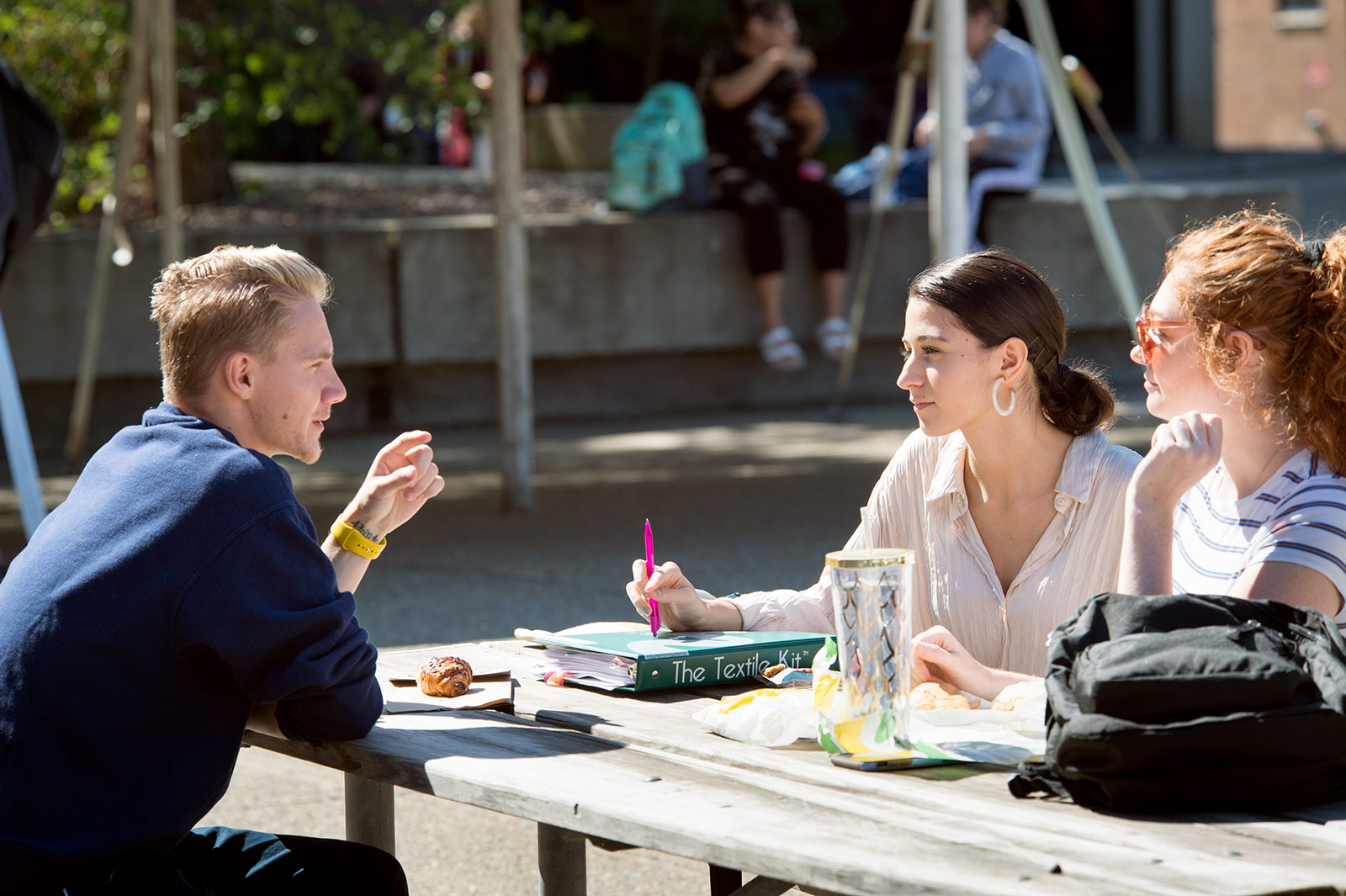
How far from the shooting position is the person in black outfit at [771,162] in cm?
938

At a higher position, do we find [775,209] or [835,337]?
[775,209]

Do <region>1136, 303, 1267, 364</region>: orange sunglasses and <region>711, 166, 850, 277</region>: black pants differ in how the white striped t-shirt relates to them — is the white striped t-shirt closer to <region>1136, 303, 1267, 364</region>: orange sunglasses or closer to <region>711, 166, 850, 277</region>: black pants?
<region>1136, 303, 1267, 364</region>: orange sunglasses

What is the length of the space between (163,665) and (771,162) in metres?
7.85

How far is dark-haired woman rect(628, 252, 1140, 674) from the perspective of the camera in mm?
2797

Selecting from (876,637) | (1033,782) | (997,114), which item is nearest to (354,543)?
(876,637)

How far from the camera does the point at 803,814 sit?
1.86m

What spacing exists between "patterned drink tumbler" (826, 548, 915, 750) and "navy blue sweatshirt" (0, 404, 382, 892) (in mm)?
636

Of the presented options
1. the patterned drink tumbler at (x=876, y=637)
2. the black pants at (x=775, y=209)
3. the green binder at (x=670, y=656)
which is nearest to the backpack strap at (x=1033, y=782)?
the patterned drink tumbler at (x=876, y=637)

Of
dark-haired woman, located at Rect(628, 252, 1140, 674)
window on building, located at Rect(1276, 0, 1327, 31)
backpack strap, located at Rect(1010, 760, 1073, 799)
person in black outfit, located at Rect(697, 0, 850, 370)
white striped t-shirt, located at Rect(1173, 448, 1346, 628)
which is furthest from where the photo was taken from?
window on building, located at Rect(1276, 0, 1327, 31)

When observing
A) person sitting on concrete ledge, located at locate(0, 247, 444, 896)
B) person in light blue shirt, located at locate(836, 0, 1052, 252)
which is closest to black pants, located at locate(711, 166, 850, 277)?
person in light blue shirt, located at locate(836, 0, 1052, 252)

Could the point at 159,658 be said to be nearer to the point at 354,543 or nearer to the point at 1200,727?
the point at 354,543

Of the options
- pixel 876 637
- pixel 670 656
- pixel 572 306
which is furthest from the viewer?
pixel 572 306

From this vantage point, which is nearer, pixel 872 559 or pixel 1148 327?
pixel 872 559

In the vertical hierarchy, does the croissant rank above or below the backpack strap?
below
